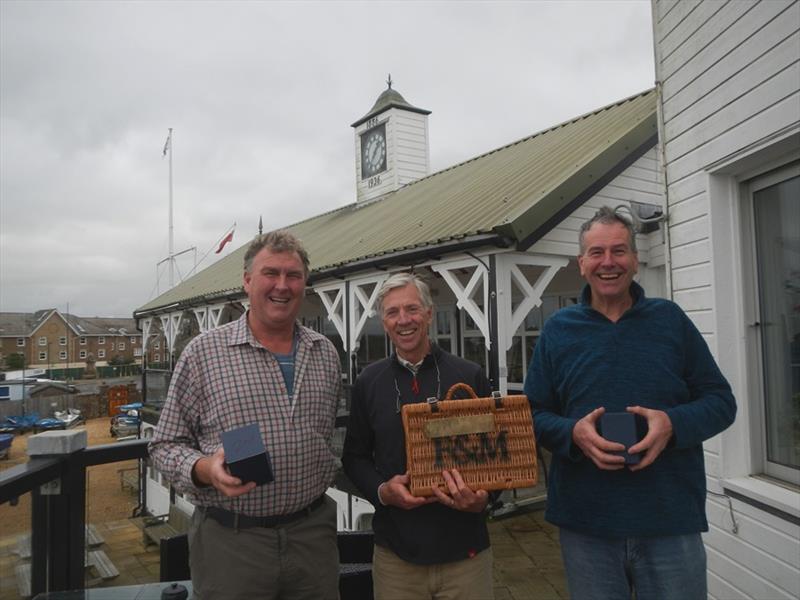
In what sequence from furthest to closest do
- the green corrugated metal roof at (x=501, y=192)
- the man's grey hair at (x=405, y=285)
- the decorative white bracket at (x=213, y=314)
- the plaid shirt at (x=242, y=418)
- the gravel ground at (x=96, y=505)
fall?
the decorative white bracket at (x=213, y=314), the green corrugated metal roof at (x=501, y=192), the gravel ground at (x=96, y=505), the man's grey hair at (x=405, y=285), the plaid shirt at (x=242, y=418)

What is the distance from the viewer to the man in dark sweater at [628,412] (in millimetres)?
1613

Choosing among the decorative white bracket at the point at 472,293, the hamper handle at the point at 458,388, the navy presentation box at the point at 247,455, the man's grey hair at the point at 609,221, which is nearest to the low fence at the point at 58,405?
the decorative white bracket at the point at 472,293

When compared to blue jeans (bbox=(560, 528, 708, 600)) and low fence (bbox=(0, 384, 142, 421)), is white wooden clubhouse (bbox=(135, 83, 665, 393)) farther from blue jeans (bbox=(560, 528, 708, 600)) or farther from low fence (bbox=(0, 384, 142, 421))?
low fence (bbox=(0, 384, 142, 421))

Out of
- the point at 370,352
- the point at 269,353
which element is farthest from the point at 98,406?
the point at 269,353

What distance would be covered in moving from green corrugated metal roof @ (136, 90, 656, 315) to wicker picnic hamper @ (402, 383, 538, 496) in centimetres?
374

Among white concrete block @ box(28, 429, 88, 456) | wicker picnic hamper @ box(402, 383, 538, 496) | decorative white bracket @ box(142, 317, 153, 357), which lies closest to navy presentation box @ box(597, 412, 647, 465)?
wicker picnic hamper @ box(402, 383, 538, 496)

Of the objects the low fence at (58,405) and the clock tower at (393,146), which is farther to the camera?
the low fence at (58,405)

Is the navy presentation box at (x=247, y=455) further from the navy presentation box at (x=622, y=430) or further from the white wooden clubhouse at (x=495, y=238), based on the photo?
the white wooden clubhouse at (x=495, y=238)

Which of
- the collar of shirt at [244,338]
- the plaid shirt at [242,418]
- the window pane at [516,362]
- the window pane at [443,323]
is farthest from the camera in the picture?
the window pane at [443,323]

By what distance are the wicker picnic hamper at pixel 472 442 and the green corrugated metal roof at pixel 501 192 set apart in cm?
374

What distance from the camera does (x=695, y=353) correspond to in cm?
173

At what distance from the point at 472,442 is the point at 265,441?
0.66 meters

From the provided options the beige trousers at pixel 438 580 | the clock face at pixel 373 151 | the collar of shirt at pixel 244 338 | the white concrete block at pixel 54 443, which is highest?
the clock face at pixel 373 151

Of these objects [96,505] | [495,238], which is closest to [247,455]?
[96,505]
